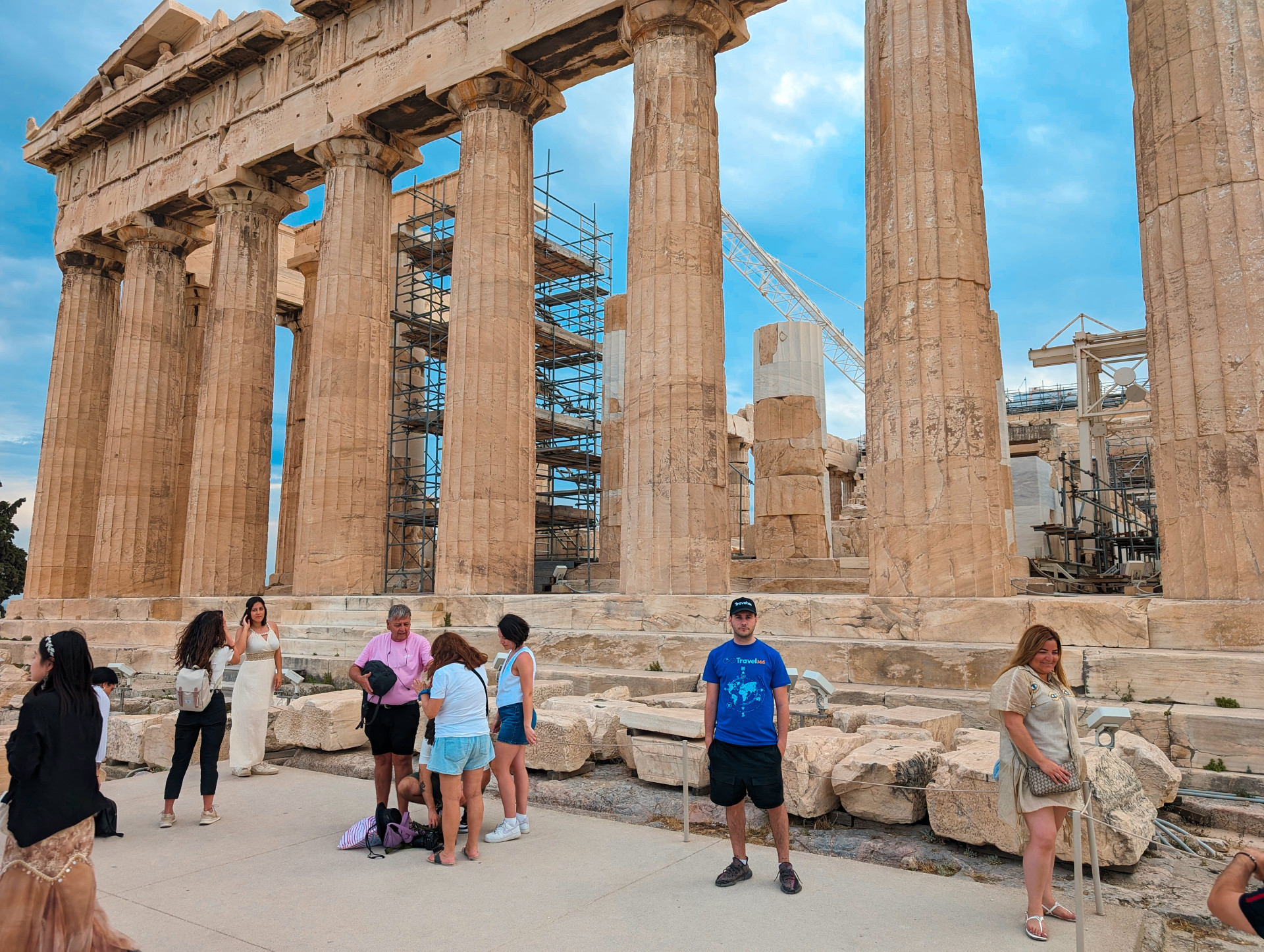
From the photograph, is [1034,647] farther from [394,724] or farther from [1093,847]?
[394,724]

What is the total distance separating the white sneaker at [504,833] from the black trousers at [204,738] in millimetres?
2452

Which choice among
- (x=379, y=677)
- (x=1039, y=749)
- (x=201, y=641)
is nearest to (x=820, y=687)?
(x=1039, y=749)

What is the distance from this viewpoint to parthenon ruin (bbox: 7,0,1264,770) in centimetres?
906

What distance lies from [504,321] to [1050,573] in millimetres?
14222

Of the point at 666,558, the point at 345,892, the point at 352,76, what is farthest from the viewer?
the point at 352,76

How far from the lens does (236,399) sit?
20250 mm

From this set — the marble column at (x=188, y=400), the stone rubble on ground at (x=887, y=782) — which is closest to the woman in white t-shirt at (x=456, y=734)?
the stone rubble on ground at (x=887, y=782)

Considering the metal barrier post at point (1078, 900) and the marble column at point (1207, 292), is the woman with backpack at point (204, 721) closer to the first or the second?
the metal barrier post at point (1078, 900)

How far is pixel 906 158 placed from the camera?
10.9 metres

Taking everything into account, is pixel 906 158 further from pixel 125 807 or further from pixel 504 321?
pixel 125 807

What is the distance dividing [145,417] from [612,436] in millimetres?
12929

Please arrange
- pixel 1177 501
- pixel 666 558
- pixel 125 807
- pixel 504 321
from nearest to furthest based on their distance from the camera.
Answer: pixel 125 807 → pixel 1177 501 → pixel 666 558 → pixel 504 321

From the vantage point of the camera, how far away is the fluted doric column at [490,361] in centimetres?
1534

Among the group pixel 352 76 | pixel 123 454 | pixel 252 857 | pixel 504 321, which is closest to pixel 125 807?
pixel 252 857
